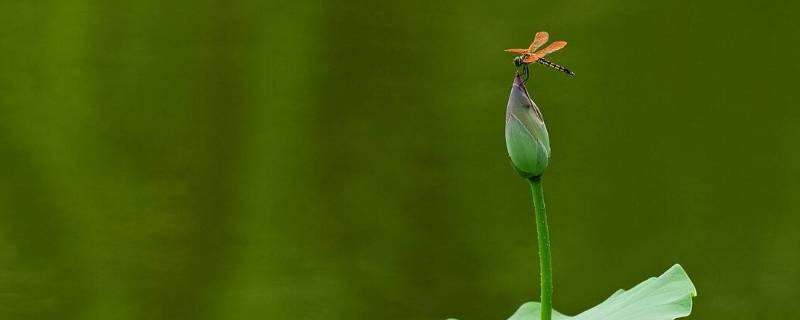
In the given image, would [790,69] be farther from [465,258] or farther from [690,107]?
[465,258]

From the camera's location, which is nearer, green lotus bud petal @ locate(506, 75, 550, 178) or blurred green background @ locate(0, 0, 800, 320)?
green lotus bud petal @ locate(506, 75, 550, 178)

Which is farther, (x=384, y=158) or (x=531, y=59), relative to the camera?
(x=384, y=158)

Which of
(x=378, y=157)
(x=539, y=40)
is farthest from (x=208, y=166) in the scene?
(x=539, y=40)

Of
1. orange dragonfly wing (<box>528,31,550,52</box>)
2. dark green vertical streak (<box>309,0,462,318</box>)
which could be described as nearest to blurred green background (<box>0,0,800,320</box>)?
dark green vertical streak (<box>309,0,462,318</box>)

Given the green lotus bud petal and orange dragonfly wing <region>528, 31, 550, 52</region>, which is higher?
orange dragonfly wing <region>528, 31, 550, 52</region>

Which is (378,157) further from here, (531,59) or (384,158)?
(531,59)

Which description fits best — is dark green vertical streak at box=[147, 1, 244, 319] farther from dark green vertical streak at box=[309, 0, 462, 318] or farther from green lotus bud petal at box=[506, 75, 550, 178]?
green lotus bud petal at box=[506, 75, 550, 178]

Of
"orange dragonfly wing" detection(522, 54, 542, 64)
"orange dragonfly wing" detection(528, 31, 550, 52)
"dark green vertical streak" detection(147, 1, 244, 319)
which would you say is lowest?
"dark green vertical streak" detection(147, 1, 244, 319)
